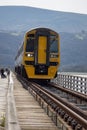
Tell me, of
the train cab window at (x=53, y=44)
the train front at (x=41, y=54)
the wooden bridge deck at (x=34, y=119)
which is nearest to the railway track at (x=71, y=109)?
the wooden bridge deck at (x=34, y=119)

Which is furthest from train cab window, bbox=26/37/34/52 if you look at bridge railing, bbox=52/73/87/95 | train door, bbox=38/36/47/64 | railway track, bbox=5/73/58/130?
railway track, bbox=5/73/58/130

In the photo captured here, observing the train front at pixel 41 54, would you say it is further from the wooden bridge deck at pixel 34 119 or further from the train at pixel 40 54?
the wooden bridge deck at pixel 34 119

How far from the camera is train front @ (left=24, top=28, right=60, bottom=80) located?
108ft

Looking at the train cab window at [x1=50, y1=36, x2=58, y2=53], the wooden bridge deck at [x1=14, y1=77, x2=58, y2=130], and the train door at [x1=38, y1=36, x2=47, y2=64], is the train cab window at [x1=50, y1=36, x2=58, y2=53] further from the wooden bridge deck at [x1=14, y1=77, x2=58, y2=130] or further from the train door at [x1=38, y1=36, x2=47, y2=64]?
the wooden bridge deck at [x1=14, y1=77, x2=58, y2=130]

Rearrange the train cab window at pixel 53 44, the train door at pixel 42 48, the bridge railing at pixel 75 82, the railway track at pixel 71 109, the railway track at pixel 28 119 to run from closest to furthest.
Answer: the railway track at pixel 28 119 → the railway track at pixel 71 109 → the bridge railing at pixel 75 82 → the train door at pixel 42 48 → the train cab window at pixel 53 44

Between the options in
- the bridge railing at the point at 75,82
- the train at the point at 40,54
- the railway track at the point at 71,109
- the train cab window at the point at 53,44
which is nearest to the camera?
the railway track at the point at 71,109

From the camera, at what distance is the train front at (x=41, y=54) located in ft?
108

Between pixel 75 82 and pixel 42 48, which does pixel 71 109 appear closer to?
pixel 75 82

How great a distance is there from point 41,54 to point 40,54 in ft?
0.30

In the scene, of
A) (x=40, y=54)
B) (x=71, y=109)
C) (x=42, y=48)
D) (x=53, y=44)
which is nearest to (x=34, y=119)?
(x=71, y=109)

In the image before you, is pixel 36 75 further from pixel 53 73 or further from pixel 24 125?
pixel 24 125

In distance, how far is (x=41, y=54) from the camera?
33125mm

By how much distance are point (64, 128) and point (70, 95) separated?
1268 cm

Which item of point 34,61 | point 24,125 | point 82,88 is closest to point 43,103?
point 24,125
